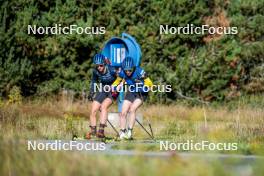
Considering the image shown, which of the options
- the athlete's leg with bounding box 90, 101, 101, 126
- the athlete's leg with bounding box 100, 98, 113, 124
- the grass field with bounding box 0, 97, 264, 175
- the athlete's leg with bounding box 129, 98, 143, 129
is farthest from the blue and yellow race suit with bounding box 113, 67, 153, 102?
the grass field with bounding box 0, 97, 264, 175

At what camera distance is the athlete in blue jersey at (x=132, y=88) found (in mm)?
18203

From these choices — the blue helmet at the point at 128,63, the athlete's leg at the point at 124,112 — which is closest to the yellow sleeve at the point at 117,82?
the blue helmet at the point at 128,63

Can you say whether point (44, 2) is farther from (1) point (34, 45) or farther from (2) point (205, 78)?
(2) point (205, 78)

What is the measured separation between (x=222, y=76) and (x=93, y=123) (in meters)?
15.1

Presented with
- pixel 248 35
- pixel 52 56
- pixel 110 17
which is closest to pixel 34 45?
pixel 52 56

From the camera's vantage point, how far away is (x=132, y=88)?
60.2 feet

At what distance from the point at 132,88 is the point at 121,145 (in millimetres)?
6135

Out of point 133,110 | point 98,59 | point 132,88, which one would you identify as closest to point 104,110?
point 133,110

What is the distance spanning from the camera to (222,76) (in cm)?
3281

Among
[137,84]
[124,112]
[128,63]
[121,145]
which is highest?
[128,63]

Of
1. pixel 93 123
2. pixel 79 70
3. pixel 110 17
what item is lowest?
pixel 93 123

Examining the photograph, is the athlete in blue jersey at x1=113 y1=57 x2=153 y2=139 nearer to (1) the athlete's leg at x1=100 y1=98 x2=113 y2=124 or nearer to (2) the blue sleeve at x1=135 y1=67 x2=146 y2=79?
(2) the blue sleeve at x1=135 y1=67 x2=146 y2=79

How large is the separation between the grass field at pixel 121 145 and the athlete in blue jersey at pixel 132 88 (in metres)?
0.88

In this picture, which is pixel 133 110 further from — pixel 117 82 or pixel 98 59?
Result: pixel 98 59
